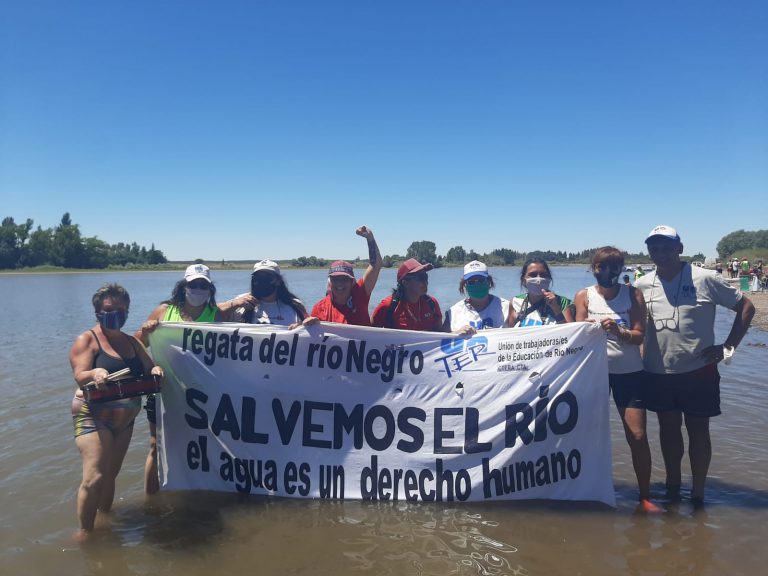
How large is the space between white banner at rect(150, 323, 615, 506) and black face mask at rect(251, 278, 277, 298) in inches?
17.5

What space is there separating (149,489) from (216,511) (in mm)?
960

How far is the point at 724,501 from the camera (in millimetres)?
5164

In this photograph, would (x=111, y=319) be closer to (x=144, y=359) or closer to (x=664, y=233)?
(x=144, y=359)

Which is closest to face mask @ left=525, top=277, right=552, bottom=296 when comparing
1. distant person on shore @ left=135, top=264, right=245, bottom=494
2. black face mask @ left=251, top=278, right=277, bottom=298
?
black face mask @ left=251, top=278, right=277, bottom=298

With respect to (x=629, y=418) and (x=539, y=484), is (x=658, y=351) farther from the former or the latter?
(x=539, y=484)

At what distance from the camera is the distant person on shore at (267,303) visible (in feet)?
17.4

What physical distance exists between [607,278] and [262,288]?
3.45 metres

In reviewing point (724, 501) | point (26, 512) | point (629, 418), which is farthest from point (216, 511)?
point (724, 501)

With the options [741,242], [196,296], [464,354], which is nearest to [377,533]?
[464,354]

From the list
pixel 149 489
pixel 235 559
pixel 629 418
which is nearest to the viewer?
pixel 235 559

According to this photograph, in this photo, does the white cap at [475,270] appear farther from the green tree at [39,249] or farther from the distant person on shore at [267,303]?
the green tree at [39,249]

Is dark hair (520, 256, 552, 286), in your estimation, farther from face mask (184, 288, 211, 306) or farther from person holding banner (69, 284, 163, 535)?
person holding banner (69, 284, 163, 535)

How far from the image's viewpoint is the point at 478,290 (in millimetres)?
5293

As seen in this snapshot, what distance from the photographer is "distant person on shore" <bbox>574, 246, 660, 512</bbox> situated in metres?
4.64
